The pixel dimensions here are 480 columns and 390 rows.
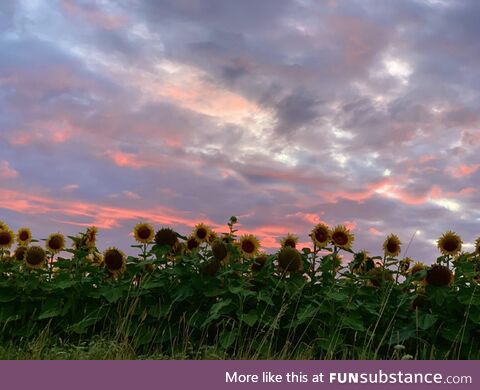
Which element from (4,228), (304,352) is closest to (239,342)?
(304,352)

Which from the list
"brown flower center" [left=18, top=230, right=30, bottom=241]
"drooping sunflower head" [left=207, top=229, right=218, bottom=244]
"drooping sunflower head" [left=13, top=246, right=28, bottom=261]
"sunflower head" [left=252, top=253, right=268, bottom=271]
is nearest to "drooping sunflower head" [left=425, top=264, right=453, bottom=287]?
"sunflower head" [left=252, top=253, right=268, bottom=271]

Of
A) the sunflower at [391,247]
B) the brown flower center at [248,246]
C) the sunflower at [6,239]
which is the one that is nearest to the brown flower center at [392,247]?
the sunflower at [391,247]

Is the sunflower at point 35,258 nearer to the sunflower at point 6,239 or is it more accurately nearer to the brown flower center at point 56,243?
the brown flower center at point 56,243

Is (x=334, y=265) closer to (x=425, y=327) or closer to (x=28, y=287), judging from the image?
(x=425, y=327)

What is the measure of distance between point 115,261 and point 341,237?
3.02 meters

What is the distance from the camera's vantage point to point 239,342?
8.27 meters

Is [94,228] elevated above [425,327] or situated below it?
above

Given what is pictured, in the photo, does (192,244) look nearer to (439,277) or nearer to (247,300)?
(247,300)

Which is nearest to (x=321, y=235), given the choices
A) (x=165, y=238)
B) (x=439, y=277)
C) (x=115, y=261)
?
(x=439, y=277)

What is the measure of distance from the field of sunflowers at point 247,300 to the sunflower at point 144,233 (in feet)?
0.04

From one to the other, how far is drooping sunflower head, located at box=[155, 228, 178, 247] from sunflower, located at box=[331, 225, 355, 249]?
82.8 inches

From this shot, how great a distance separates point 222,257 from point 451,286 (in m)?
2.91

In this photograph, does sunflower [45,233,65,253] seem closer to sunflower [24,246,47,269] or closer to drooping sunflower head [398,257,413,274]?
sunflower [24,246,47,269]

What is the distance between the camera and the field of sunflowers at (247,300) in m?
A: 8.42
